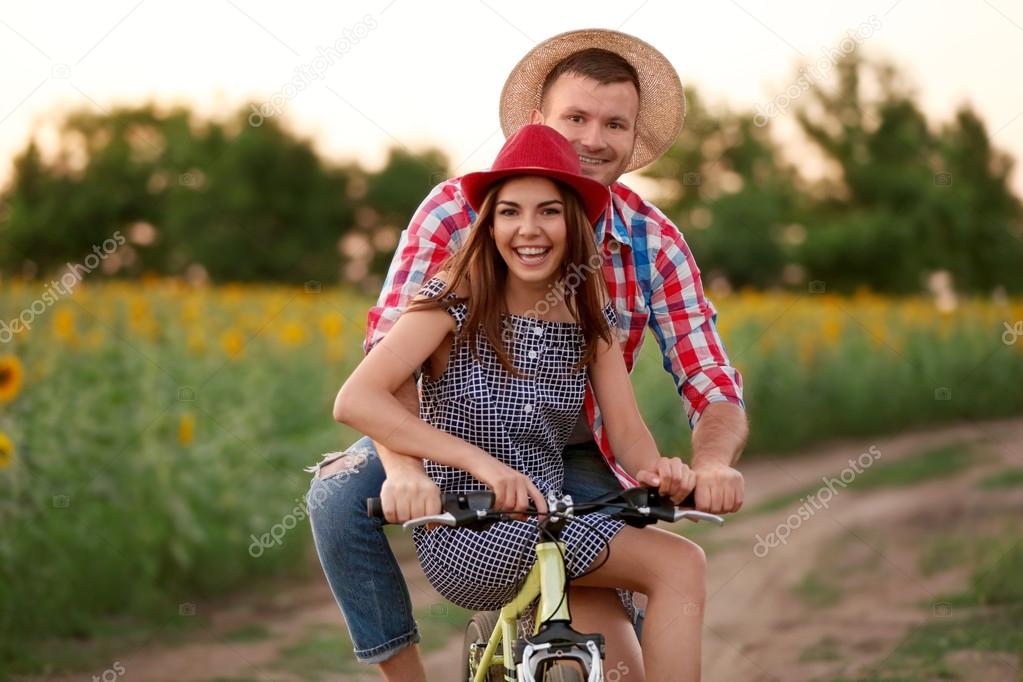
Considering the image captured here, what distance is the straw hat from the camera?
391 cm

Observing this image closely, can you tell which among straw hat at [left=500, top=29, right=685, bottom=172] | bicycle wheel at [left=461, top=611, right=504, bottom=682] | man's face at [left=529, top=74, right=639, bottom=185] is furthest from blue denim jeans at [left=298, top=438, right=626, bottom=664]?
straw hat at [left=500, top=29, right=685, bottom=172]

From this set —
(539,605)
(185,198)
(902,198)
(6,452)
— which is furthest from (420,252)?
(185,198)

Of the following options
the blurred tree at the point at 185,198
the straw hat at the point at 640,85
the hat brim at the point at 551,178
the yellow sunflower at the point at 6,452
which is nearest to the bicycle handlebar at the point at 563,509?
the hat brim at the point at 551,178

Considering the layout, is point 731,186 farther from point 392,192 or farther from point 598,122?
point 598,122

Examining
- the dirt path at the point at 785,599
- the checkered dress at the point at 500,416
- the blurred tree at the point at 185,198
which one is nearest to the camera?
the checkered dress at the point at 500,416

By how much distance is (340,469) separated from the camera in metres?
3.44

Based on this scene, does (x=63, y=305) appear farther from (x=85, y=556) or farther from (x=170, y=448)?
(x=85, y=556)

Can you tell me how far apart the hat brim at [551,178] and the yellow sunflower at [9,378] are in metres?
2.90

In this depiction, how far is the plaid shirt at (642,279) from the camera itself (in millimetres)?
3541

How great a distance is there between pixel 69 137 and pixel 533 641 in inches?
1494

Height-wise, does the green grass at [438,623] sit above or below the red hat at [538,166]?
below

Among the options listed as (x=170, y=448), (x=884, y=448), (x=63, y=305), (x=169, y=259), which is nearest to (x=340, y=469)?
(x=170, y=448)

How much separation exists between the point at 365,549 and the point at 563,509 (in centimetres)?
93

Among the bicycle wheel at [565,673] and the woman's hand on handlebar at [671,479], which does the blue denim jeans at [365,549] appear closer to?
the woman's hand on handlebar at [671,479]
